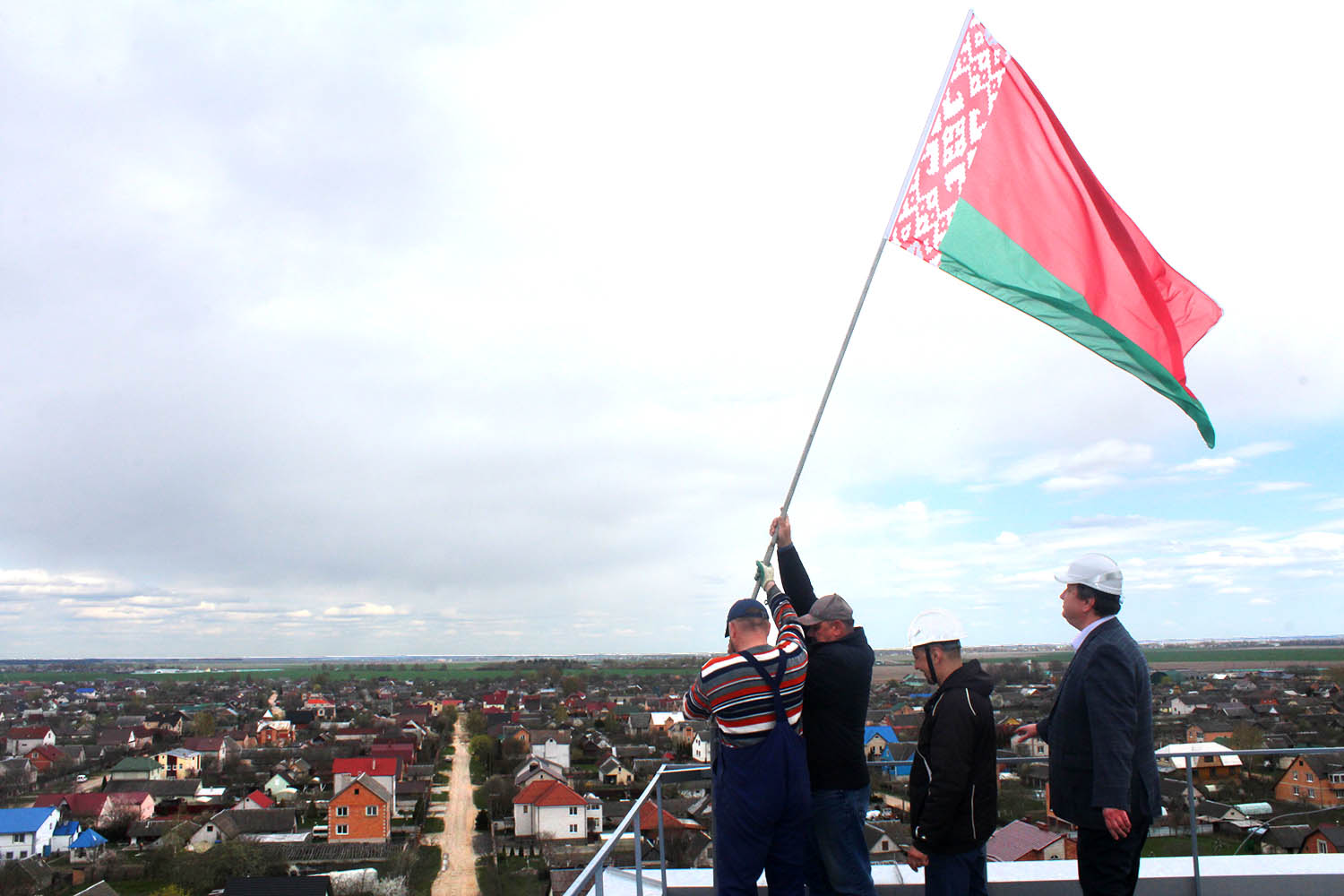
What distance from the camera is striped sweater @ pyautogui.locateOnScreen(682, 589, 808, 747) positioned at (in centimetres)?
369

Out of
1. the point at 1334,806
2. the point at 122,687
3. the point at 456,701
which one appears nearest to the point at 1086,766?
the point at 1334,806

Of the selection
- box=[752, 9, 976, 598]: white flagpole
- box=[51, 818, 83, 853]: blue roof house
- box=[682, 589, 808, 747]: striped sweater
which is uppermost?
box=[752, 9, 976, 598]: white flagpole

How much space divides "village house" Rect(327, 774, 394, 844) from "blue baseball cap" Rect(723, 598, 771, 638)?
37.5m

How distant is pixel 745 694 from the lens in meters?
3.68

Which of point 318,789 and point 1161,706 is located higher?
point 1161,706

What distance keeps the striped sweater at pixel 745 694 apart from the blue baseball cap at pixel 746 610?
14 centimetres

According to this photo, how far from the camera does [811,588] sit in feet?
15.8

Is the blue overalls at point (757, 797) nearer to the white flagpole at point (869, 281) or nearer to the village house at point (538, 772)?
the white flagpole at point (869, 281)

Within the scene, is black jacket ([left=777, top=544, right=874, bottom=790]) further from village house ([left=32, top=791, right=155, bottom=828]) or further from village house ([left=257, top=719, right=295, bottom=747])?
village house ([left=257, top=719, right=295, bottom=747])

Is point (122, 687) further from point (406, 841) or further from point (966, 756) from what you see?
point (966, 756)

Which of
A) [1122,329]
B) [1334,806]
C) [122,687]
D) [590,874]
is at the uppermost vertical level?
[1122,329]

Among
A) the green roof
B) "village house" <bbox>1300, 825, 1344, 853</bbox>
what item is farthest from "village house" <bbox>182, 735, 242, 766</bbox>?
"village house" <bbox>1300, 825, 1344, 853</bbox>

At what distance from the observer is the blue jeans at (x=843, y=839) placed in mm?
4145

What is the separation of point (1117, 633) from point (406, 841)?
121ft
